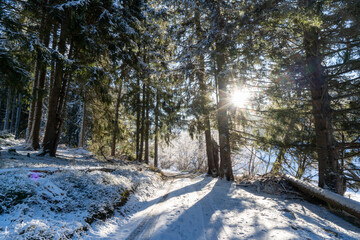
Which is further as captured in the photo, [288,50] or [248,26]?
[288,50]

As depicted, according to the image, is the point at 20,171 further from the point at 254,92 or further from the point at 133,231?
the point at 254,92

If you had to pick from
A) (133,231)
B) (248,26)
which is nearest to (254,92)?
(248,26)

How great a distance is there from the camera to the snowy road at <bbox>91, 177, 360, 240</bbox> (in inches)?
118

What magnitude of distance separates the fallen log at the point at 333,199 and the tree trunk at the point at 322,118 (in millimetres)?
738

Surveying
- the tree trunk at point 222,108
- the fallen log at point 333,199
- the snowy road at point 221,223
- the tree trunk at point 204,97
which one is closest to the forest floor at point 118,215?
the snowy road at point 221,223

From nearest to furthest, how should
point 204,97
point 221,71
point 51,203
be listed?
point 51,203
point 221,71
point 204,97

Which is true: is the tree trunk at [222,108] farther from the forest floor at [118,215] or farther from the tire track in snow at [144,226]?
the tire track in snow at [144,226]

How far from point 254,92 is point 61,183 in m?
8.30

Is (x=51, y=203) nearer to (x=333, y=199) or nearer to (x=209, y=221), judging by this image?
(x=209, y=221)

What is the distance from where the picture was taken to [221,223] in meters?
3.51

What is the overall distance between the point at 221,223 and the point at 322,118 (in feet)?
19.4

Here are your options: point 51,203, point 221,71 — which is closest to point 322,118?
point 221,71

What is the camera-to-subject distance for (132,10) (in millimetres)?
9922

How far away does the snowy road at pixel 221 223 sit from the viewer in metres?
3.00
